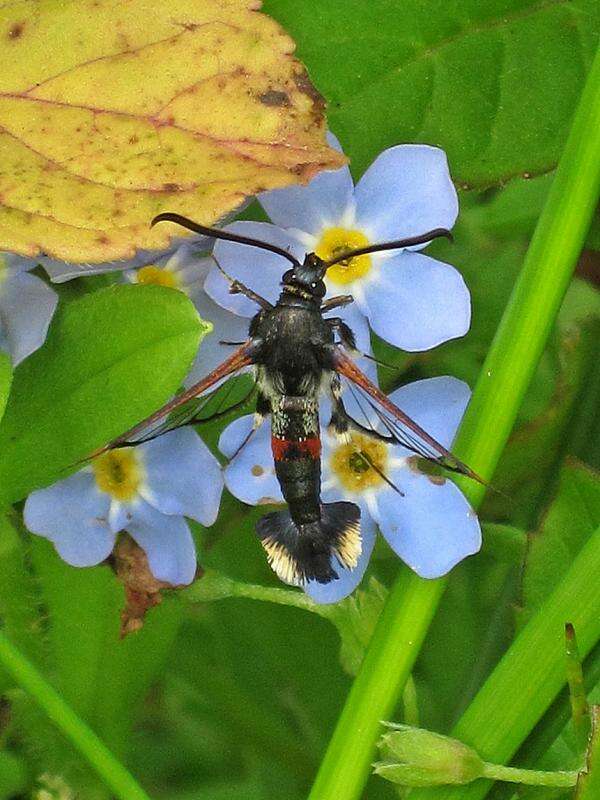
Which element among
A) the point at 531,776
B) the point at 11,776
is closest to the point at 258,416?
the point at 531,776

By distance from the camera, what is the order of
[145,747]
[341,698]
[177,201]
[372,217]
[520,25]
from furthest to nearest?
[145,747], [341,698], [520,25], [372,217], [177,201]

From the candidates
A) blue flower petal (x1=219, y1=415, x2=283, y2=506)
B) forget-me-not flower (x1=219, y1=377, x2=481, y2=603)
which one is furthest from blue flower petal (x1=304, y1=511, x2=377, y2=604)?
blue flower petal (x1=219, y1=415, x2=283, y2=506)

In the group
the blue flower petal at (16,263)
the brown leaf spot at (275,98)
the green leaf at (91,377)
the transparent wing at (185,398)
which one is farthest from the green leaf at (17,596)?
the brown leaf spot at (275,98)

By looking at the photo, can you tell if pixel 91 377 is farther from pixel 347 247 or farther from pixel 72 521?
pixel 347 247

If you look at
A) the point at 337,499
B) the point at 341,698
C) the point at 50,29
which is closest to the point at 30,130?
the point at 50,29

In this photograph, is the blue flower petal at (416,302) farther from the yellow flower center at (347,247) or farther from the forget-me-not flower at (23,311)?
the forget-me-not flower at (23,311)

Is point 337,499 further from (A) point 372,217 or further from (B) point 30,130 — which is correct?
(B) point 30,130
